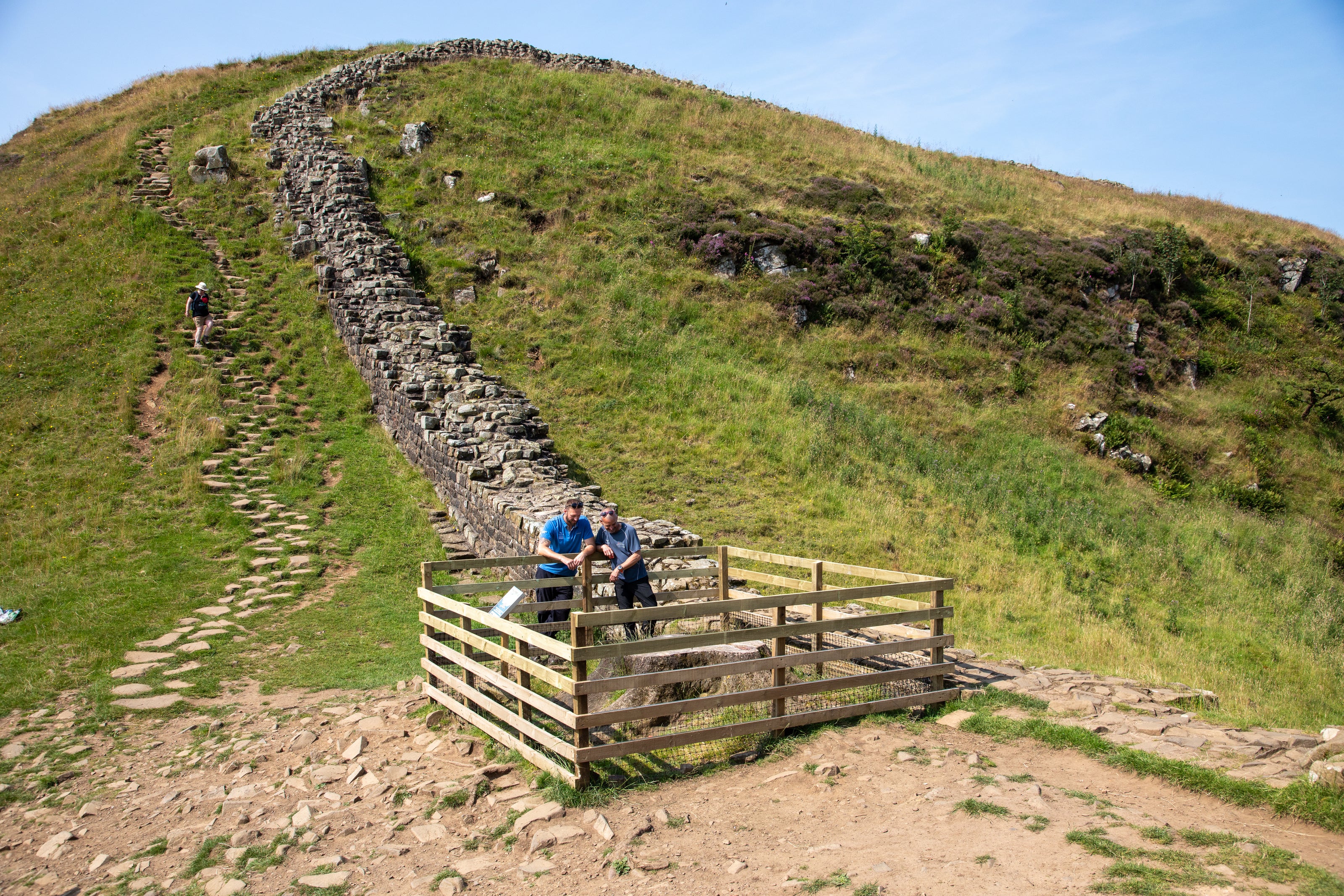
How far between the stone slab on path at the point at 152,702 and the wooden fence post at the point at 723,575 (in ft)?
20.0

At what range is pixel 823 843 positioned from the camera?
16.2 feet

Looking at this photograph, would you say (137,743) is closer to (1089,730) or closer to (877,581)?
(1089,730)

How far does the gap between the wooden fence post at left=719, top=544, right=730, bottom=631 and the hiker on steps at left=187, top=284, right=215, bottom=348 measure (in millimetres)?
15896

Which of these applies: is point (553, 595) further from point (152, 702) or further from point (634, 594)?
point (152, 702)

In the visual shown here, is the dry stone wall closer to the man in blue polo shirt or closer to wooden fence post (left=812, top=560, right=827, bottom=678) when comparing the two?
the man in blue polo shirt

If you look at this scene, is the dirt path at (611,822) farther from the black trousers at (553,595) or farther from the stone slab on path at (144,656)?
the stone slab on path at (144,656)

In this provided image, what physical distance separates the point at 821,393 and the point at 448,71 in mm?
26225

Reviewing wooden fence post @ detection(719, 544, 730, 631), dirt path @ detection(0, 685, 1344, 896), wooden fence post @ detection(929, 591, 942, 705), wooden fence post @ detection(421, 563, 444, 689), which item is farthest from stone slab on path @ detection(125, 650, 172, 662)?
wooden fence post @ detection(929, 591, 942, 705)

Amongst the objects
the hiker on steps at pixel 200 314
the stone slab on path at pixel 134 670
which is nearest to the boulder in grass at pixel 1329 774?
the stone slab on path at pixel 134 670

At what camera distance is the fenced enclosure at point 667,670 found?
19.1ft

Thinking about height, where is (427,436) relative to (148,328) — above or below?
below

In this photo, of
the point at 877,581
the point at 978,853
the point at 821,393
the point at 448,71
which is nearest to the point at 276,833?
the point at 978,853

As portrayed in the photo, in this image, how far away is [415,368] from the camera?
667 inches

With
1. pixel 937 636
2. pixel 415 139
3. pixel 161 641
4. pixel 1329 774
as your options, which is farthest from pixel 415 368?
pixel 1329 774
